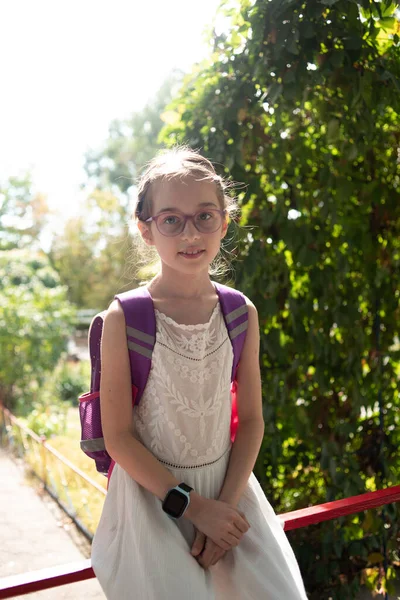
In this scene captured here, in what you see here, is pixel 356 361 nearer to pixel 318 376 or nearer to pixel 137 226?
pixel 318 376

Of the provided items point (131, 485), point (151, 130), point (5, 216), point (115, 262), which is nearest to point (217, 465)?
point (131, 485)

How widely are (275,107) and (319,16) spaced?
1.11ft

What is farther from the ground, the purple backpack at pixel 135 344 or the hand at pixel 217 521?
the purple backpack at pixel 135 344

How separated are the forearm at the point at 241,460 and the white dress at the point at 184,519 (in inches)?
1.0

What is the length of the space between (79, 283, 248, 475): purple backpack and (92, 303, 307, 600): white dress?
0.07 feet

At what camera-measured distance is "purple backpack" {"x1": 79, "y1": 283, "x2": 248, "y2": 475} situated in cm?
131

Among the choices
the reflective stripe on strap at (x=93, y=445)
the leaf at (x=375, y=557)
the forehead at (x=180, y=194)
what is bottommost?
the leaf at (x=375, y=557)

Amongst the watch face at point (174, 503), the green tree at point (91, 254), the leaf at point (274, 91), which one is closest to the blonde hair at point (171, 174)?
the watch face at point (174, 503)

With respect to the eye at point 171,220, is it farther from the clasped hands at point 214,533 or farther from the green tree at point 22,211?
the green tree at point 22,211

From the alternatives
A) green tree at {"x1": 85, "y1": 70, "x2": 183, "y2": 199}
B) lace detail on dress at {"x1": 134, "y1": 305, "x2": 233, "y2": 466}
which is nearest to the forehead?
lace detail on dress at {"x1": 134, "y1": 305, "x2": 233, "y2": 466}

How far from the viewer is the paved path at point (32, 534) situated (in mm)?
4035

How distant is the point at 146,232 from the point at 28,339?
7809 mm

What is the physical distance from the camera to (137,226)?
142cm

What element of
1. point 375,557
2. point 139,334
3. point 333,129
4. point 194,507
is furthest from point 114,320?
point 375,557
